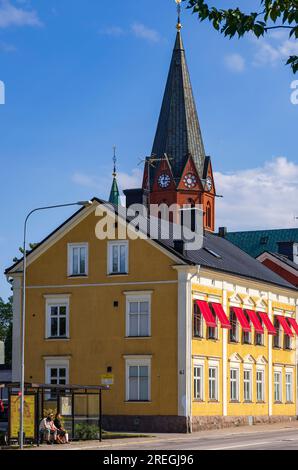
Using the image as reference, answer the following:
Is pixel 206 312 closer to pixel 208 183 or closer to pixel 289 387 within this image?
pixel 289 387

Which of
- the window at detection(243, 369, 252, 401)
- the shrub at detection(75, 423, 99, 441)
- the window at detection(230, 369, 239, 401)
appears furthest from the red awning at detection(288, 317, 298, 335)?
the shrub at detection(75, 423, 99, 441)

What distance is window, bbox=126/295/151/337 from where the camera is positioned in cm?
5491

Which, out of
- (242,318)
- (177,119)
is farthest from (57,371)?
(177,119)

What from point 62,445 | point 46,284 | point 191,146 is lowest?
point 62,445

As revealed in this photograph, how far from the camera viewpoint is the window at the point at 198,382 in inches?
2138

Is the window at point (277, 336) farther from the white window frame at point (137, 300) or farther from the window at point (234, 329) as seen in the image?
the white window frame at point (137, 300)

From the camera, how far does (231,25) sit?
541 inches

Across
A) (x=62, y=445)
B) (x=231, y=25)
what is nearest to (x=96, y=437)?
(x=62, y=445)

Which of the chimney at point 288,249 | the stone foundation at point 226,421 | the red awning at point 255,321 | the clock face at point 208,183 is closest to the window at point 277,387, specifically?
the stone foundation at point 226,421

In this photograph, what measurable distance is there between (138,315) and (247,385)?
9897 mm
